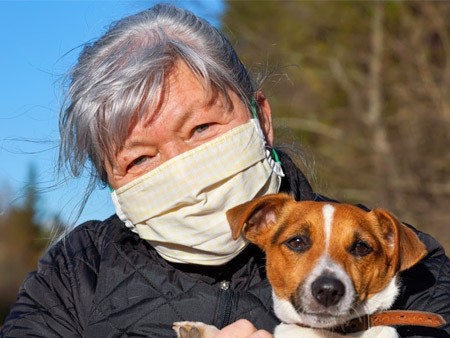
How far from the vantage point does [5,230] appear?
24.0 meters

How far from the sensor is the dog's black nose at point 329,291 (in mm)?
4031

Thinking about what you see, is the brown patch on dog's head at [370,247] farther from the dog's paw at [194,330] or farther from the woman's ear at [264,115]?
the dog's paw at [194,330]

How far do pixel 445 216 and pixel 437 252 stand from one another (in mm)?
14848

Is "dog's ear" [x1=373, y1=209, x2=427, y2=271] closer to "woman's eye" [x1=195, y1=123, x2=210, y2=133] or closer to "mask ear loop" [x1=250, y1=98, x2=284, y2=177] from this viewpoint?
"mask ear loop" [x1=250, y1=98, x2=284, y2=177]

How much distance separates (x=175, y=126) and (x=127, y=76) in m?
0.38

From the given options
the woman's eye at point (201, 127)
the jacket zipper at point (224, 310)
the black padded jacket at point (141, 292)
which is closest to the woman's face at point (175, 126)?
the woman's eye at point (201, 127)

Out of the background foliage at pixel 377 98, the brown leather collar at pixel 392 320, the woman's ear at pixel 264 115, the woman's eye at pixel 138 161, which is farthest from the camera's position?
the background foliage at pixel 377 98

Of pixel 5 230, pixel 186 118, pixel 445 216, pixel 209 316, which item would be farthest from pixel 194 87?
pixel 5 230

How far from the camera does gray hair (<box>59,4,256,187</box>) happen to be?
4.39 m

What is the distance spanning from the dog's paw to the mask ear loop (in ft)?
3.02

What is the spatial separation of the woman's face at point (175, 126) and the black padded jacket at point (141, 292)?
390 millimetres

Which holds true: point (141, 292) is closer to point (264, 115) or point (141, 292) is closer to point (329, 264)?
point (329, 264)

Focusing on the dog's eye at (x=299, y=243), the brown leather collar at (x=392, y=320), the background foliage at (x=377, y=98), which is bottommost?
the background foliage at (x=377, y=98)

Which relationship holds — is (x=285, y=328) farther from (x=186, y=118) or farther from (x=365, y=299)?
(x=186, y=118)
